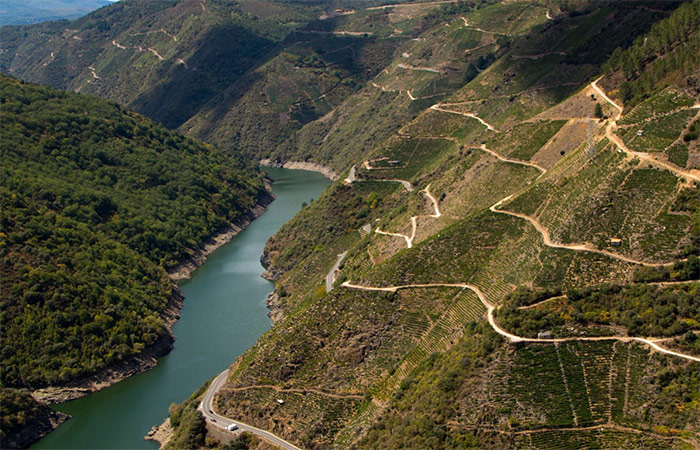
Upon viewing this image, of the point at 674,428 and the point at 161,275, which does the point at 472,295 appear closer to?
the point at 674,428

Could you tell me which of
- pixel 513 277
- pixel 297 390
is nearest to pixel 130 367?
pixel 297 390

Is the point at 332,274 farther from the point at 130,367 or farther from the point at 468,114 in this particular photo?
the point at 468,114

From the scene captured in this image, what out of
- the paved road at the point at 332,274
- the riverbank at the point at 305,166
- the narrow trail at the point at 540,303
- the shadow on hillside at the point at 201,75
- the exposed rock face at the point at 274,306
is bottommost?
the riverbank at the point at 305,166

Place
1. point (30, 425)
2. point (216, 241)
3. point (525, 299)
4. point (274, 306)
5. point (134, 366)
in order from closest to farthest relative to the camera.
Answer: point (525, 299), point (30, 425), point (134, 366), point (274, 306), point (216, 241)

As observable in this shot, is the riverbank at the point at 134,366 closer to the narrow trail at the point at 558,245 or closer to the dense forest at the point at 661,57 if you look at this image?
the narrow trail at the point at 558,245

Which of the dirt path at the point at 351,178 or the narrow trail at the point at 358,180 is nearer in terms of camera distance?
the narrow trail at the point at 358,180

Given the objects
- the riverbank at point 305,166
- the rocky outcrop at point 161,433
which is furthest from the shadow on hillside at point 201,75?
the rocky outcrop at point 161,433

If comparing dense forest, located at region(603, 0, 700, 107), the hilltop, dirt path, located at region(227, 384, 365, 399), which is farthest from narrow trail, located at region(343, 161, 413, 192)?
dirt path, located at region(227, 384, 365, 399)

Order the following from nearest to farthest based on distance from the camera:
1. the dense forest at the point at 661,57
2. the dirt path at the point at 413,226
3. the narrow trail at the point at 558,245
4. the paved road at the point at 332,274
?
the narrow trail at the point at 558,245 < the dense forest at the point at 661,57 < the dirt path at the point at 413,226 < the paved road at the point at 332,274
